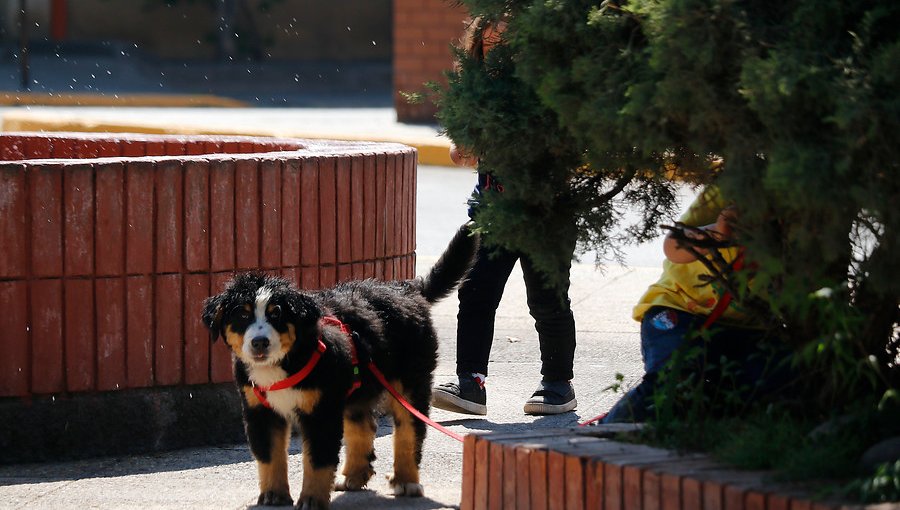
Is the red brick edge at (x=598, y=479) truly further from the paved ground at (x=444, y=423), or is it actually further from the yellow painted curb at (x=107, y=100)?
the yellow painted curb at (x=107, y=100)

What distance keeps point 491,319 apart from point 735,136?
3.13 meters

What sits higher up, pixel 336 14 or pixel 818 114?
pixel 336 14

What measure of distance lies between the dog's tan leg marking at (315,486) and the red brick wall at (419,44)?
15.1 m

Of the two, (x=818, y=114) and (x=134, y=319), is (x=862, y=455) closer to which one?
(x=818, y=114)

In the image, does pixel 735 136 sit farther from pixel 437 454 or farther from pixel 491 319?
pixel 491 319

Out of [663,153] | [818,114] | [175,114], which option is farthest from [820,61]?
[175,114]

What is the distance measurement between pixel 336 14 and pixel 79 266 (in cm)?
2502

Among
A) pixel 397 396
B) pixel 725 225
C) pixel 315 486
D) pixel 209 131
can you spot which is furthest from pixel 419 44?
pixel 725 225

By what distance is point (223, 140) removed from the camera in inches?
267

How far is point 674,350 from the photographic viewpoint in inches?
160

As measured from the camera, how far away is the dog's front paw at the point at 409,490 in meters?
4.70

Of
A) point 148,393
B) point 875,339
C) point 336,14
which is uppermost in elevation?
point 336,14

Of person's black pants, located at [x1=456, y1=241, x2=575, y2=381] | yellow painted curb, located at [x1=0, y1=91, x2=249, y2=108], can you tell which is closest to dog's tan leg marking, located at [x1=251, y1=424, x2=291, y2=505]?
person's black pants, located at [x1=456, y1=241, x2=575, y2=381]

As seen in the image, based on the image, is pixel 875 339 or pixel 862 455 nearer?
pixel 862 455
